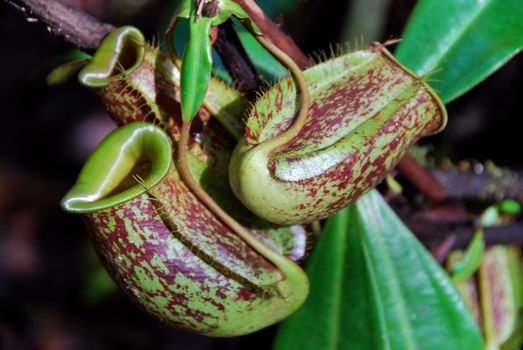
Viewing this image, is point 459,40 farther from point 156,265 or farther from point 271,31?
point 156,265

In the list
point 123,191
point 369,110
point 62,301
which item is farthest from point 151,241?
point 62,301

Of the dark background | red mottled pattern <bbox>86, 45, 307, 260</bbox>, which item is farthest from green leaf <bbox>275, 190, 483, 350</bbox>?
the dark background

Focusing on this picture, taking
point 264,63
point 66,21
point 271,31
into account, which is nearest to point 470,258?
point 264,63

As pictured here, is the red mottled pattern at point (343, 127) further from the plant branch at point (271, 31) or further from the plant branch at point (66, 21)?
the plant branch at point (66, 21)

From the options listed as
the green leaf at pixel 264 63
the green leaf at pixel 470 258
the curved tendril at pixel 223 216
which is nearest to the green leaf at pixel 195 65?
the curved tendril at pixel 223 216

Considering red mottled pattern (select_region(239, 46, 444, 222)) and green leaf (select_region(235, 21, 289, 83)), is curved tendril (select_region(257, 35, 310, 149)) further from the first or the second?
green leaf (select_region(235, 21, 289, 83))

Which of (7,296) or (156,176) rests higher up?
(156,176)

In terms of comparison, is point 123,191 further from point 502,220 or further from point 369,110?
point 502,220
